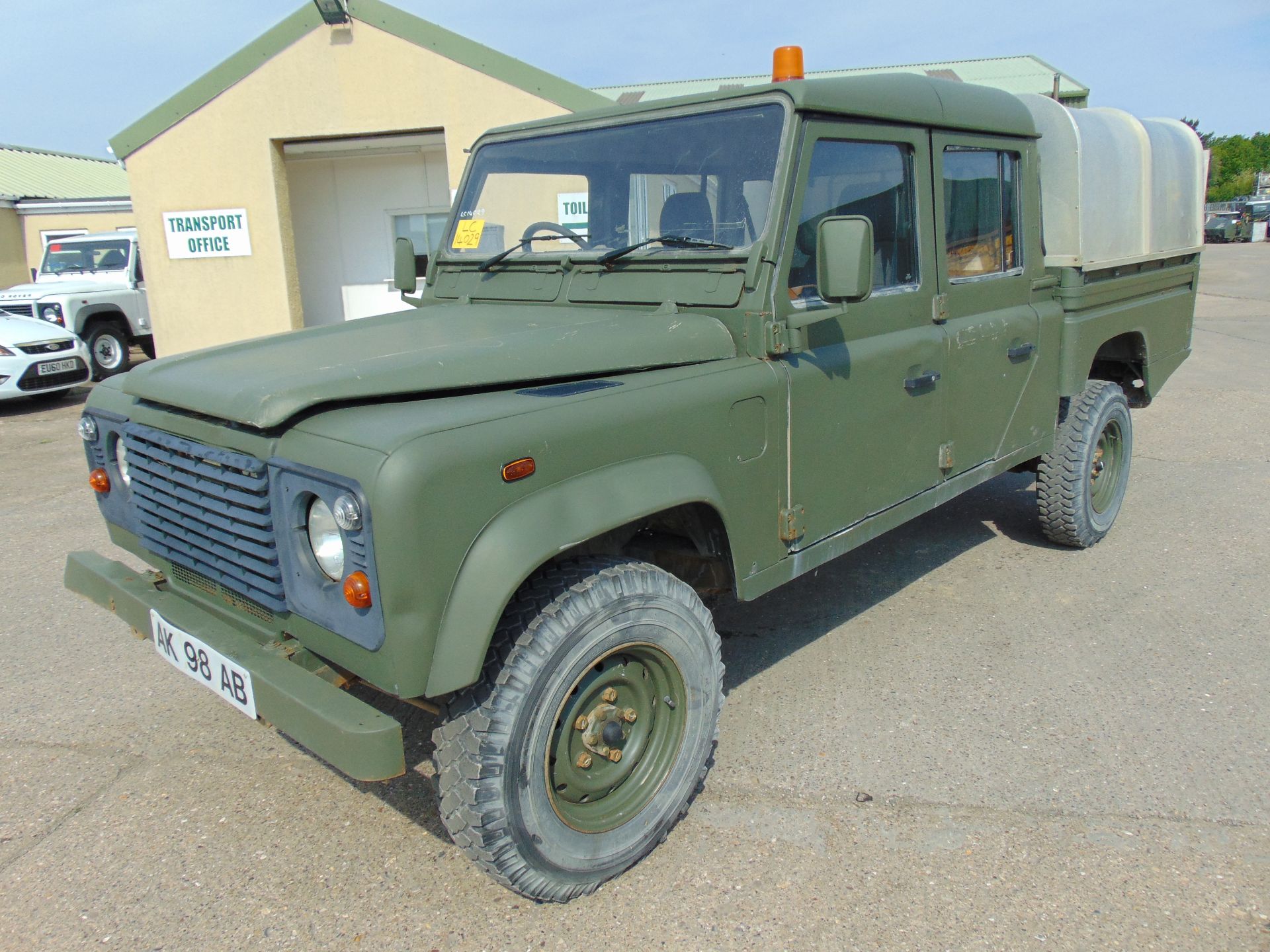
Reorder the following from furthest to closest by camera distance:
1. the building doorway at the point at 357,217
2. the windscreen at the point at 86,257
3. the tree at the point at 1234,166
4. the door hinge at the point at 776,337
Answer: the tree at the point at 1234,166
the windscreen at the point at 86,257
the building doorway at the point at 357,217
the door hinge at the point at 776,337

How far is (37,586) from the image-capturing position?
4805 mm

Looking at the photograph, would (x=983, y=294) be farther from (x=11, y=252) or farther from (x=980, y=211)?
(x=11, y=252)

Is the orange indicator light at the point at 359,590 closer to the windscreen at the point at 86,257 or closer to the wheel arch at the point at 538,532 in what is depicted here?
the wheel arch at the point at 538,532

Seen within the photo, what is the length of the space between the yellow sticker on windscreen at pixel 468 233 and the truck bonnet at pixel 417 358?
65 cm

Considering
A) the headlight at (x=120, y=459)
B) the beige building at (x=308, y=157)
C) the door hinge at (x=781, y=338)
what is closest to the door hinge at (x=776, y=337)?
the door hinge at (x=781, y=338)

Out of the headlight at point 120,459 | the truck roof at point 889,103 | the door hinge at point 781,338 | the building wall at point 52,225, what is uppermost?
the building wall at point 52,225

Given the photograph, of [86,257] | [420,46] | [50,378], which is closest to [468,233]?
[420,46]

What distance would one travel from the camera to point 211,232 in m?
10.6

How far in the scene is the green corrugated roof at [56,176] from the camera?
22.3m

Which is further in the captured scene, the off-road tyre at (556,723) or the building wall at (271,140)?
the building wall at (271,140)

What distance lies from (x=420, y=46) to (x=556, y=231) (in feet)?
23.6

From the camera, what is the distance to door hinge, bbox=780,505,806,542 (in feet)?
9.70

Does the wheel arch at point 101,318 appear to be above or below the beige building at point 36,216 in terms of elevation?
below

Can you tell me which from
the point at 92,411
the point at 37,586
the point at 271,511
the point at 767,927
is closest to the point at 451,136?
the point at 37,586
